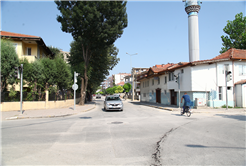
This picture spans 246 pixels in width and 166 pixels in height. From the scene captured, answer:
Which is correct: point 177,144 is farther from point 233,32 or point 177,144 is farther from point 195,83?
point 233,32

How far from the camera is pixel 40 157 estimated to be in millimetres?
5066

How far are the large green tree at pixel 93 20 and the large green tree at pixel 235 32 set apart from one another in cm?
2349

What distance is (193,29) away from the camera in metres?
38.2

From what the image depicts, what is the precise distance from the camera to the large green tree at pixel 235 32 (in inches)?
1405

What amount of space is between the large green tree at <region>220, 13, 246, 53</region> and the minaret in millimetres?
5425

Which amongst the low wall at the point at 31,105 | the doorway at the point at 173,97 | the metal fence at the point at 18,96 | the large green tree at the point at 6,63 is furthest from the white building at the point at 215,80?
the large green tree at the point at 6,63

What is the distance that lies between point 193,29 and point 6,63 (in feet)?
111

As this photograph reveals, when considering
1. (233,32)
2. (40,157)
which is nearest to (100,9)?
(40,157)

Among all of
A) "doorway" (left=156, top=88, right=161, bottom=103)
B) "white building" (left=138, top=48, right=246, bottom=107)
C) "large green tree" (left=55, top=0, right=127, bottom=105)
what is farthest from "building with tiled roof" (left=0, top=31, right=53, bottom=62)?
"doorway" (left=156, top=88, right=161, bottom=103)

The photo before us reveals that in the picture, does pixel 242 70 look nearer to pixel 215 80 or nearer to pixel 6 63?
pixel 215 80

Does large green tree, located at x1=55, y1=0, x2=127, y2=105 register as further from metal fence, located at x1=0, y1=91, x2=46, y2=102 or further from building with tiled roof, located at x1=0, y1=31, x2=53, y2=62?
metal fence, located at x1=0, y1=91, x2=46, y2=102

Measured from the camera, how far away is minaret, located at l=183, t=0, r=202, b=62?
38281 mm

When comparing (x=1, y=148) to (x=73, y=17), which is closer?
(x=1, y=148)

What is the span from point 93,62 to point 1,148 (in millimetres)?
27561
